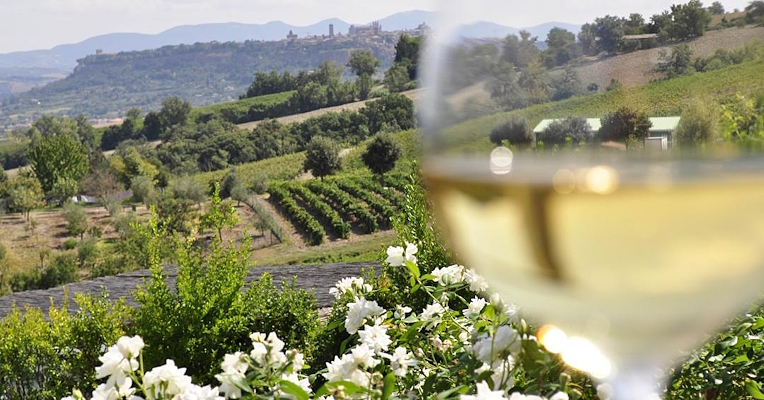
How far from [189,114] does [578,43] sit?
7177cm

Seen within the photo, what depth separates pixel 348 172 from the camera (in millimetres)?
44250

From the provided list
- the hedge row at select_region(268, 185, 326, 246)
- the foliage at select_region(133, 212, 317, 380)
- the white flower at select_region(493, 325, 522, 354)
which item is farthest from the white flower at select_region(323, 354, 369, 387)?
the hedge row at select_region(268, 185, 326, 246)

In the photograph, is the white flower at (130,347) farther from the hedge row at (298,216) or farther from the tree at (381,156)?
the tree at (381,156)

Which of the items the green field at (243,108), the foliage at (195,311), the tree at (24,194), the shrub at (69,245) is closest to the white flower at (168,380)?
the foliage at (195,311)

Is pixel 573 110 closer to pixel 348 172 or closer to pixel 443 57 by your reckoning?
pixel 443 57

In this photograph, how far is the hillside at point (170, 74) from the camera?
13900 cm

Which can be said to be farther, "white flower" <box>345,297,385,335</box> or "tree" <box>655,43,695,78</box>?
"white flower" <box>345,297,385,335</box>

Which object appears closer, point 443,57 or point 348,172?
point 443,57

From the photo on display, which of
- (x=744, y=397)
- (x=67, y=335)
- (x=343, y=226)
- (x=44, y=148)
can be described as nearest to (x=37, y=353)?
(x=67, y=335)

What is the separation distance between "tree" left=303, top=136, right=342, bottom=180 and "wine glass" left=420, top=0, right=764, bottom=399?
42157 mm

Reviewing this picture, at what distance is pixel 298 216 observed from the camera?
1467 inches

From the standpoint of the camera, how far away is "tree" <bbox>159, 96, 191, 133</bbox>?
6788 centimetres

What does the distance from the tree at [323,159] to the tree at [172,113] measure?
91.7 feet

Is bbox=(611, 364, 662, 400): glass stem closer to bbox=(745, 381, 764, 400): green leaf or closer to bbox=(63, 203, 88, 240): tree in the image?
bbox=(745, 381, 764, 400): green leaf
